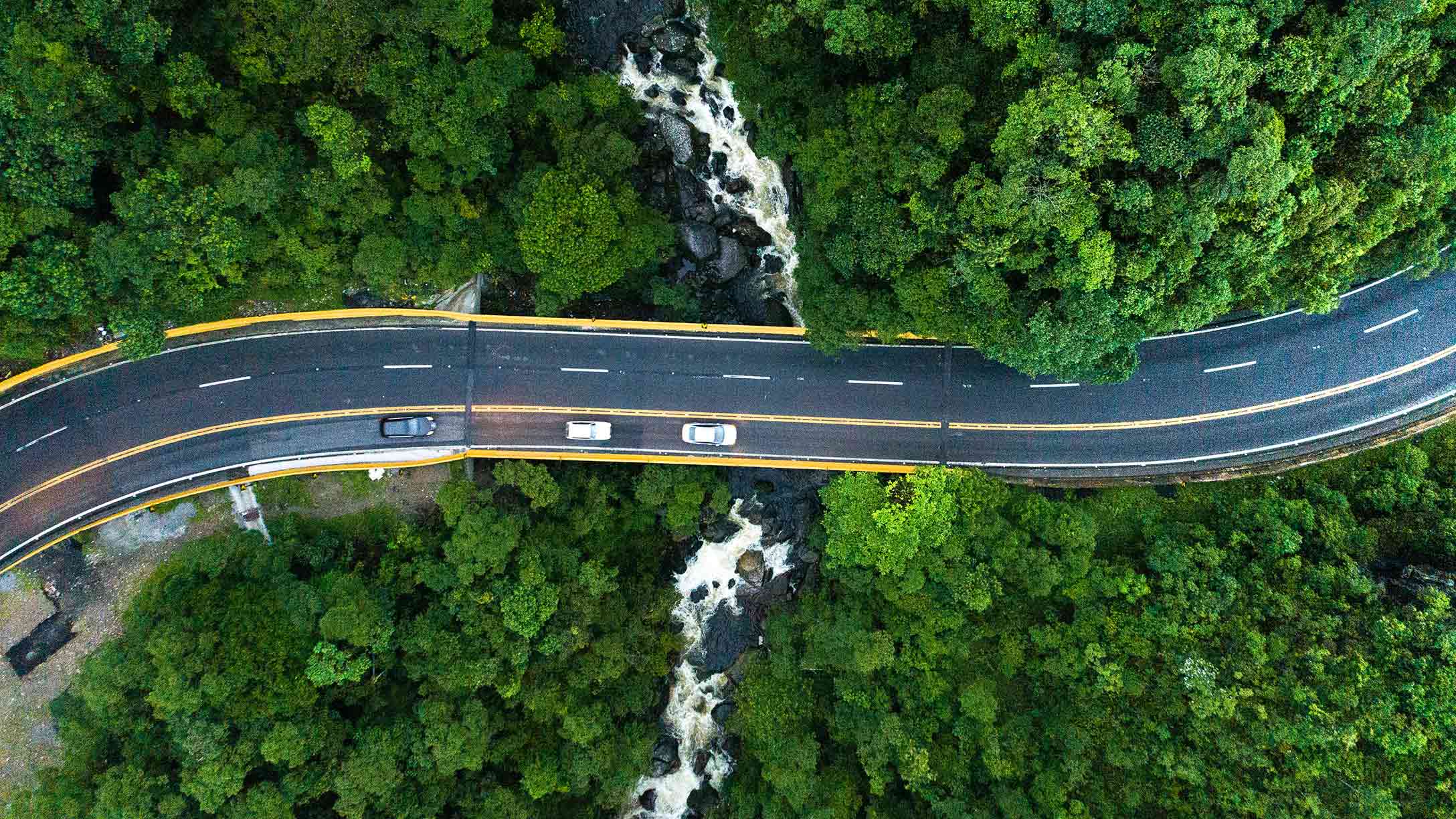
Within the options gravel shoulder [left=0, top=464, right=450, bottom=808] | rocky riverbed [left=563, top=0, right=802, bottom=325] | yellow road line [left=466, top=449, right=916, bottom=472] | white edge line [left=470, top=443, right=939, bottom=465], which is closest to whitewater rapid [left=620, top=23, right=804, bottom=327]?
rocky riverbed [left=563, top=0, right=802, bottom=325]

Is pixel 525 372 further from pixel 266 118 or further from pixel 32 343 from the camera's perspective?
pixel 32 343

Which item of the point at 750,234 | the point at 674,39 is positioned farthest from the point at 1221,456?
the point at 674,39

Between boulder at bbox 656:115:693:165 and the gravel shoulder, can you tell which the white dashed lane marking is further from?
boulder at bbox 656:115:693:165

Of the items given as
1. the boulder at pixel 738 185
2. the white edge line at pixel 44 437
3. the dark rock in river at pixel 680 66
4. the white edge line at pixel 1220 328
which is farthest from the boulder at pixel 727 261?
the white edge line at pixel 44 437

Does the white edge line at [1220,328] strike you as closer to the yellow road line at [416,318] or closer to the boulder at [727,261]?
the yellow road line at [416,318]

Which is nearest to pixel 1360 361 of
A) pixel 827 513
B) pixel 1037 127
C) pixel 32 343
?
pixel 1037 127

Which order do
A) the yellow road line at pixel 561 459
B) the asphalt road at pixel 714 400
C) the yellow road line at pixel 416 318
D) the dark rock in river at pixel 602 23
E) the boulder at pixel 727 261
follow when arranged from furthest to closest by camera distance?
the boulder at pixel 727 261 < the dark rock in river at pixel 602 23 < the yellow road line at pixel 561 459 < the asphalt road at pixel 714 400 < the yellow road line at pixel 416 318

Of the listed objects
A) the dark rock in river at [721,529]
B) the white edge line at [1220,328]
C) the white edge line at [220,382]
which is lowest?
the dark rock in river at [721,529]
